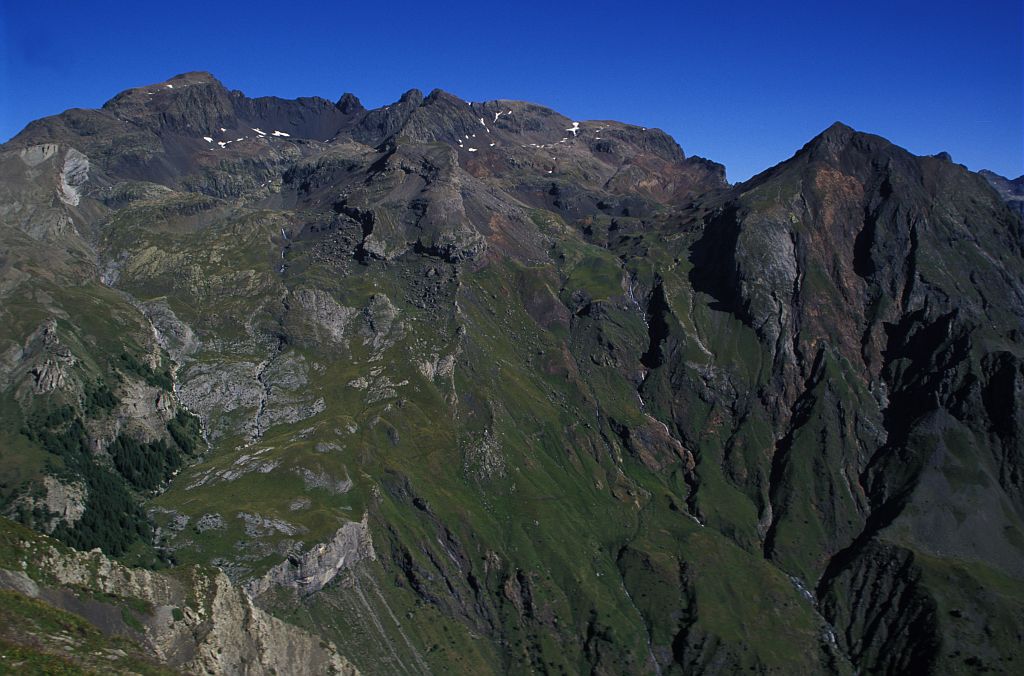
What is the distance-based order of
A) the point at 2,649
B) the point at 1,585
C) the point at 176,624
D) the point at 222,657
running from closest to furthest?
1. the point at 2,649
2. the point at 1,585
3. the point at 176,624
4. the point at 222,657

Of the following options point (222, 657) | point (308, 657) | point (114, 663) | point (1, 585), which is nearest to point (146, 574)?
point (222, 657)

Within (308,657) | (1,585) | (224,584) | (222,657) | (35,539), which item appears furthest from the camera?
(308,657)

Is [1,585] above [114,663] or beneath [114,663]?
above

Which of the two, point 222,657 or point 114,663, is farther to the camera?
point 222,657

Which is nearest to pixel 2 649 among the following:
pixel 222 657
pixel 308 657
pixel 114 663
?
pixel 114 663

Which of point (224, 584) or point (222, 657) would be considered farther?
point (224, 584)

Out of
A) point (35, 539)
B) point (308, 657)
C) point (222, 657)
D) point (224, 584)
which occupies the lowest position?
point (308, 657)

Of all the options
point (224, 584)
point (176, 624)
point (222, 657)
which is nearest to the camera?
point (176, 624)

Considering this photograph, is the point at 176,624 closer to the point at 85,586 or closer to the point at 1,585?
the point at 85,586

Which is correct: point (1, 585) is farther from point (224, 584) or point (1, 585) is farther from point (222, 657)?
point (224, 584)
